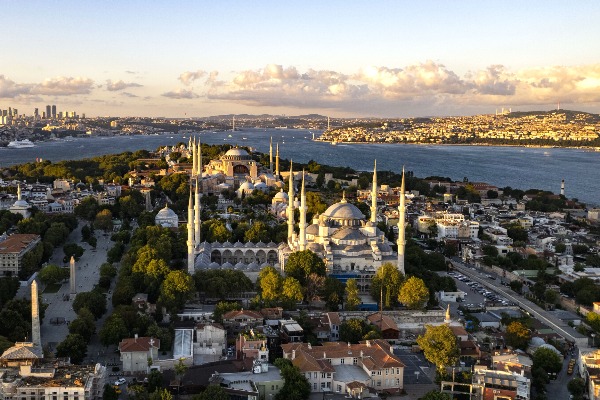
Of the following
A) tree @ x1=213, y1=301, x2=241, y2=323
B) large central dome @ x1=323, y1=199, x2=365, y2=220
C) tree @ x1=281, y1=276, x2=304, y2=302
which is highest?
large central dome @ x1=323, y1=199, x2=365, y2=220

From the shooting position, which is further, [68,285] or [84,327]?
[68,285]

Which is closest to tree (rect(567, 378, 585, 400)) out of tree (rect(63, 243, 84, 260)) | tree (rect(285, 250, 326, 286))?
tree (rect(285, 250, 326, 286))

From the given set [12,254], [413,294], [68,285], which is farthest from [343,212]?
[12,254]

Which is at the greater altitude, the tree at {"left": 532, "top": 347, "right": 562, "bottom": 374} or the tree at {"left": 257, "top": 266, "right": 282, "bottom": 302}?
the tree at {"left": 257, "top": 266, "right": 282, "bottom": 302}

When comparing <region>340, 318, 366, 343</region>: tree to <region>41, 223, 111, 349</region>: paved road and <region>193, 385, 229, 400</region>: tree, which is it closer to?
<region>193, 385, 229, 400</region>: tree

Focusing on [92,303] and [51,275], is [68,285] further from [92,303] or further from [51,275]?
[92,303]

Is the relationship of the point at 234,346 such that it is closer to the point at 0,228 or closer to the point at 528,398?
the point at 528,398
